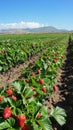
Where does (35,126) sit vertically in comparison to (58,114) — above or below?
above

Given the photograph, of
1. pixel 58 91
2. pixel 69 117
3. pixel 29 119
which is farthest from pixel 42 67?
pixel 29 119

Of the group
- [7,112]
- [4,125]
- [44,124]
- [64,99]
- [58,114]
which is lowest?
[64,99]

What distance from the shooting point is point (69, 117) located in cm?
634

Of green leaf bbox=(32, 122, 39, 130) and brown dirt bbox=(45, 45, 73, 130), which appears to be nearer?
green leaf bbox=(32, 122, 39, 130)

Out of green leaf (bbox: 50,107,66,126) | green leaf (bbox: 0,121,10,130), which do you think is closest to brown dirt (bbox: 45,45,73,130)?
green leaf (bbox: 50,107,66,126)

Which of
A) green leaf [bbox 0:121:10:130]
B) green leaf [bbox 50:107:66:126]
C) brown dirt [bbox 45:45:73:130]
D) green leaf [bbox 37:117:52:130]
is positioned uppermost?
green leaf [bbox 0:121:10:130]

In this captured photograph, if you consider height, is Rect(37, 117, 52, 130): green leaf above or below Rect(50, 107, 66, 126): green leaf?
above

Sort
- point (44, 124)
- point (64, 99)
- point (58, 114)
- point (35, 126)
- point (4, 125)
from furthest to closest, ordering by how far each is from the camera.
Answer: point (64, 99), point (58, 114), point (44, 124), point (35, 126), point (4, 125)

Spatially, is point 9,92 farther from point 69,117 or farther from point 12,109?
point 69,117

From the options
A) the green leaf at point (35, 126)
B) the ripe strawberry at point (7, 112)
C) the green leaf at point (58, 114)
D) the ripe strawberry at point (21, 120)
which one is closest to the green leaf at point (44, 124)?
the green leaf at point (35, 126)

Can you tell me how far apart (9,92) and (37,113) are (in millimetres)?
695

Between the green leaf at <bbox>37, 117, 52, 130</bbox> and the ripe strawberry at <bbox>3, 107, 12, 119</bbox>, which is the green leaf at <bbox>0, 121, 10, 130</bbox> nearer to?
the ripe strawberry at <bbox>3, 107, 12, 119</bbox>

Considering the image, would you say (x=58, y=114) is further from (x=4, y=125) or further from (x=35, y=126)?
(x=4, y=125)

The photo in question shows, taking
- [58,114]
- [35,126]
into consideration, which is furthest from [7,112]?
[58,114]
